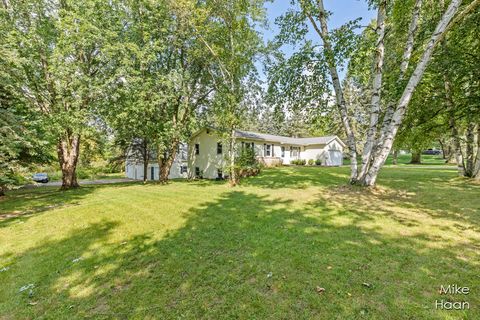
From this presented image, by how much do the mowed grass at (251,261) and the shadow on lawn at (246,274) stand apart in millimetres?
18

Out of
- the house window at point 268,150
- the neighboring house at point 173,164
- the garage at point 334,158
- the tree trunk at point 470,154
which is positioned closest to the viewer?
the tree trunk at point 470,154

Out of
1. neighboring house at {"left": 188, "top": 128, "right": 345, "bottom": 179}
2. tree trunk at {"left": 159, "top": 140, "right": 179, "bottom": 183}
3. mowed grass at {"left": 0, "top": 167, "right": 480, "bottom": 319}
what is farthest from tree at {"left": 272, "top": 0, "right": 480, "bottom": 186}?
tree trunk at {"left": 159, "top": 140, "right": 179, "bottom": 183}

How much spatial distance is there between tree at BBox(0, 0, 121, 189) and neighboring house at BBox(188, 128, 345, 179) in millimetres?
7873

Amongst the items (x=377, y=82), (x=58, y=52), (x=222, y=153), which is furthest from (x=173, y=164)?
(x=377, y=82)

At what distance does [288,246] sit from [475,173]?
12.4 meters

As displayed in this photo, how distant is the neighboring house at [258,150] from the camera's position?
794 inches

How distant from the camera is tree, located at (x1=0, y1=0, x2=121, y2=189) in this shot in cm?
1157

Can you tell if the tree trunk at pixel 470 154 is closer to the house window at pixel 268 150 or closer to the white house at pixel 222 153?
the white house at pixel 222 153

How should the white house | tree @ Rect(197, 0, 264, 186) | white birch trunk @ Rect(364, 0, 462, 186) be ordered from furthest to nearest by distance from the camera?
the white house < tree @ Rect(197, 0, 264, 186) < white birch trunk @ Rect(364, 0, 462, 186)

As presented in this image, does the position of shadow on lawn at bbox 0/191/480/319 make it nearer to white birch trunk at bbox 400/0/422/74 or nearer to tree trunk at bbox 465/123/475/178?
white birch trunk at bbox 400/0/422/74

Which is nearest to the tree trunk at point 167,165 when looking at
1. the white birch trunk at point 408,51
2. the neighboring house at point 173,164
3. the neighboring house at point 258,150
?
the neighboring house at point 173,164

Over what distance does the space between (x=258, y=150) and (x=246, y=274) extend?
1974cm

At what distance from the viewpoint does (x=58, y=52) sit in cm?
1148

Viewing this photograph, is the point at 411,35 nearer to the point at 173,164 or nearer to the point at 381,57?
the point at 381,57
